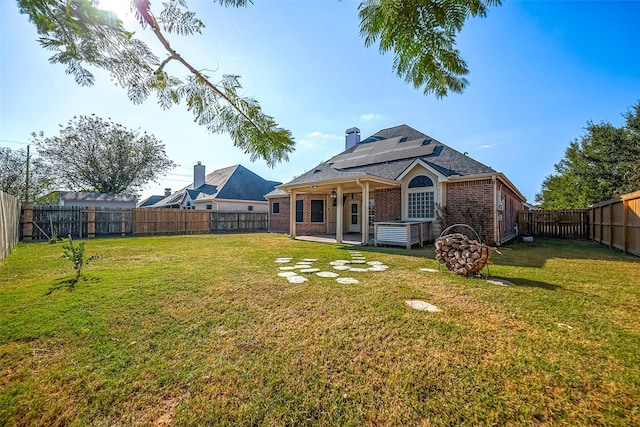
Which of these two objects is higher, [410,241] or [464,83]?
[464,83]

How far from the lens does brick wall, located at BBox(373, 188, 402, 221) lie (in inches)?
434

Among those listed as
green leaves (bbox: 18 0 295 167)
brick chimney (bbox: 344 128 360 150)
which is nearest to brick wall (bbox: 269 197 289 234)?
brick chimney (bbox: 344 128 360 150)

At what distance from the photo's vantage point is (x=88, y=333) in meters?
2.50

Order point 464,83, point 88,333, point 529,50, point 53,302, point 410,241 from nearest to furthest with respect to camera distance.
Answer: point 464,83
point 88,333
point 53,302
point 529,50
point 410,241

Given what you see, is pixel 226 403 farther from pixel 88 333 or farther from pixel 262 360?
pixel 88 333

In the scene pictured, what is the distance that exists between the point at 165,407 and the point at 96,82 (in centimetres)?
250

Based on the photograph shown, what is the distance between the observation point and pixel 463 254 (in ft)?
16.1

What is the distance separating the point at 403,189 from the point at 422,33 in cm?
957

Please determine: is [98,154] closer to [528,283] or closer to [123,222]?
[123,222]

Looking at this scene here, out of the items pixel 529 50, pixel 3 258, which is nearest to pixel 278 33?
pixel 529 50

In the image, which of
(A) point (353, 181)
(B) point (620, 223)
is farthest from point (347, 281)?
(B) point (620, 223)

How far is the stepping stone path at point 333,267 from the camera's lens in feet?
15.1

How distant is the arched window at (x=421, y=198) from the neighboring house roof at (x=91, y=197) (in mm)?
24185

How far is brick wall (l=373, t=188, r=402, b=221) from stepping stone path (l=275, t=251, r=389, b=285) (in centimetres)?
480
